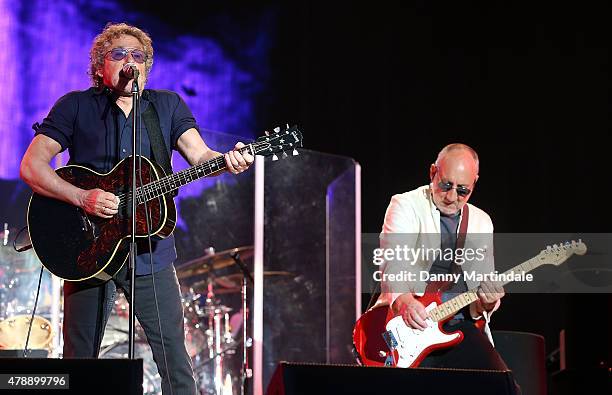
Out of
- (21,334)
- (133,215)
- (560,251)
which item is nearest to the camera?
(133,215)

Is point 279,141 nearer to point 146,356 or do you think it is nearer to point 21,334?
point 21,334

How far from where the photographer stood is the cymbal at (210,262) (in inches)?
239

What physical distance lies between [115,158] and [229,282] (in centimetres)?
264

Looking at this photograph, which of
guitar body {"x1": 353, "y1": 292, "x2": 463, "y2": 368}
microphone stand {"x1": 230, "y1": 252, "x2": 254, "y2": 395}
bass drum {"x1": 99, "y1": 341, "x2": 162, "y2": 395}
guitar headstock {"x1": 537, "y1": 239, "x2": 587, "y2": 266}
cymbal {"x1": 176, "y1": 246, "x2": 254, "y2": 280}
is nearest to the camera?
guitar body {"x1": 353, "y1": 292, "x2": 463, "y2": 368}

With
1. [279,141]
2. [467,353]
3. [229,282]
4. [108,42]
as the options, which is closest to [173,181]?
[279,141]

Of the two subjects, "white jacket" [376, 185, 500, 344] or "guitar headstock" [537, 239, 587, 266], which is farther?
"guitar headstock" [537, 239, 587, 266]

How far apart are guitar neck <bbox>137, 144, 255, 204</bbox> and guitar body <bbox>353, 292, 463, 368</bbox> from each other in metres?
1.47

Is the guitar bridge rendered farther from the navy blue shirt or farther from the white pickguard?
the navy blue shirt

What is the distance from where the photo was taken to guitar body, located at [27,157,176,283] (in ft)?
12.6

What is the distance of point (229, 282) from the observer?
6.53m

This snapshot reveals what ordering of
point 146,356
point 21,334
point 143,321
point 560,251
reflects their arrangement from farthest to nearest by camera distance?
point 146,356, point 21,334, point 560,251, point 143,321

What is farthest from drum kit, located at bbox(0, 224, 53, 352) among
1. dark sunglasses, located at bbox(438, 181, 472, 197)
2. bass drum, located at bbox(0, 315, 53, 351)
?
dark sunglasses, located at bbox(438, 181, 472, 197)

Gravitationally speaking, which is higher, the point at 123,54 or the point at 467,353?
the point at 123,54

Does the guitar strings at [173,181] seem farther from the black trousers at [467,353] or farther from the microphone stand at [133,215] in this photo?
the black trousers at [467,353]
